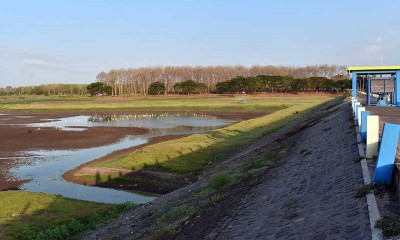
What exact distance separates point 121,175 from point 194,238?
61.2 feet

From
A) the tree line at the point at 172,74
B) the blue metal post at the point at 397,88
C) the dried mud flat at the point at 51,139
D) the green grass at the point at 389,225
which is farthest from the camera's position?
the tree line at the point at 172,74

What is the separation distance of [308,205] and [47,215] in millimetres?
13173

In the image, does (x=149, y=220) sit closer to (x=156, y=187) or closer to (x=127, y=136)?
(x=156, y=187)

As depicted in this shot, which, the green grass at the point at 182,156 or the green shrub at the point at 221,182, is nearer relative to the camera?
the green shrub at the point at 221,182

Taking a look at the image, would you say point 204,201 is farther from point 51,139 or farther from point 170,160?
point 51,139

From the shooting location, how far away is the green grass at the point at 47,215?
15617mm

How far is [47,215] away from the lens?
17.8 metres

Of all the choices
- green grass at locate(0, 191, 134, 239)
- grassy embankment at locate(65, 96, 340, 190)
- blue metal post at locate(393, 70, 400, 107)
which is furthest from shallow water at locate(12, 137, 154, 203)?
blue metal post at locate(393, 70, 400, 107)

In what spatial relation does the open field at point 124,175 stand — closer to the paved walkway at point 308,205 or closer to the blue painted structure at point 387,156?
the paved walkway at point 308,205

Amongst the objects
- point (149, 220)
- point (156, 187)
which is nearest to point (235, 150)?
point (156, 187)

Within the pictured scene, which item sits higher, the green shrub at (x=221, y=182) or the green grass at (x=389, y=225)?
the green grass at (x=389, y=225)

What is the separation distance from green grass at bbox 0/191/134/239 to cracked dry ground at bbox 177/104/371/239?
8156 millimetres

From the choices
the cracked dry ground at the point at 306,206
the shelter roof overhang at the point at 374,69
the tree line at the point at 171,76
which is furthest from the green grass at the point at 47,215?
the tree line at the point at 171,76

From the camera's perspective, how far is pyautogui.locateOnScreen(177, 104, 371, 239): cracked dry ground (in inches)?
257
